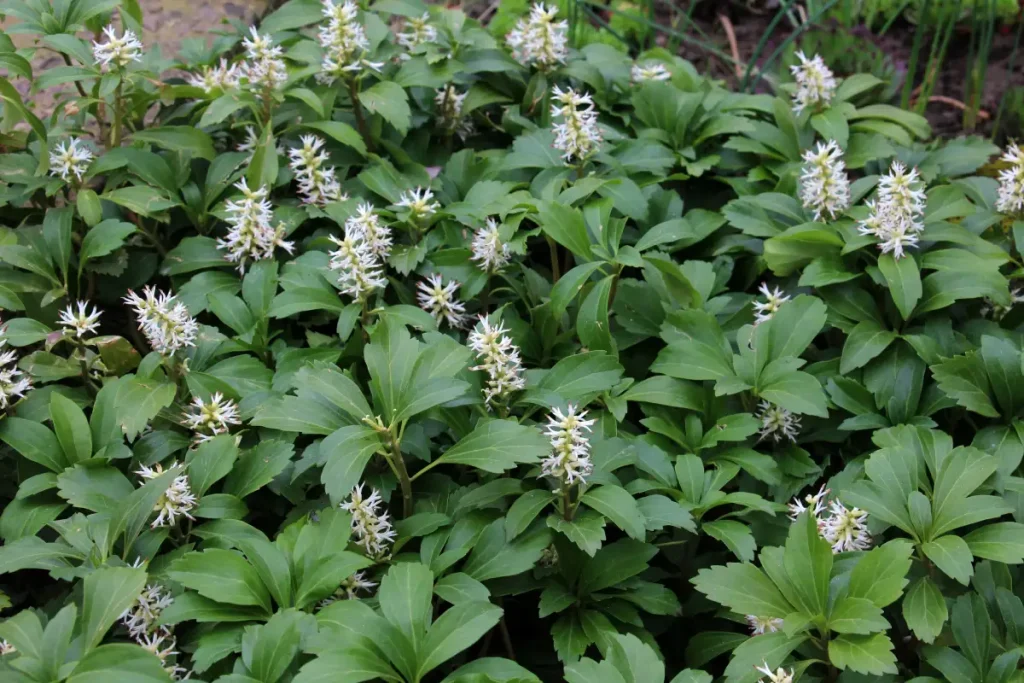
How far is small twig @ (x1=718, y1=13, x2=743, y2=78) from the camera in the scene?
3.57 meters

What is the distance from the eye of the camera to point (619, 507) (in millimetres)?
1597

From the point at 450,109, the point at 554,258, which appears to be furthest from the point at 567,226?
the point at 450,109

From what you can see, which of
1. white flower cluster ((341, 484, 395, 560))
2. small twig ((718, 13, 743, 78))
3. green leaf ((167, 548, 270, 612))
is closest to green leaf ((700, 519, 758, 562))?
white flower cluster ((341, 484, 395, 560))

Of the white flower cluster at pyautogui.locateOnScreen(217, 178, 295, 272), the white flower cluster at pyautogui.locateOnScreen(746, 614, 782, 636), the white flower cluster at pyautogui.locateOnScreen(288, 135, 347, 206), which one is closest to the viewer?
the white flower cluster at pyautogui.locateOnScreen(746, 614, 782, 636)

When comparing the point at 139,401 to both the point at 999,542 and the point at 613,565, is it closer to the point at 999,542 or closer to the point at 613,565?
the point at 613,565

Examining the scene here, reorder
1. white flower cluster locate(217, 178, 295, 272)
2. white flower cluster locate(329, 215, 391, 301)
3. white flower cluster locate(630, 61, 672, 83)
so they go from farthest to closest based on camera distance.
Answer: white flower cluster locate(630, 61, 672, 83) < white flower cluster locate(217, 178, 295, 272) < white flower cluster locate(329, 215, 391, 301)

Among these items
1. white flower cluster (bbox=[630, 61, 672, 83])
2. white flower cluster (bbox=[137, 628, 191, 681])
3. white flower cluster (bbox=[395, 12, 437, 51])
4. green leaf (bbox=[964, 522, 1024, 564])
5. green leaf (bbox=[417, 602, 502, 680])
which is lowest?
white flower cluster (bbox=[137, 628, 191, 681])

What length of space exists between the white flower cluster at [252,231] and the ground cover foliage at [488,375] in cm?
1

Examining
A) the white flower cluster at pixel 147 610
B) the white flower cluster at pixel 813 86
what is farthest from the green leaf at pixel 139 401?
the white flower cluster at pixel 813 86

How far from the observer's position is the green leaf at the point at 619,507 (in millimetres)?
1575

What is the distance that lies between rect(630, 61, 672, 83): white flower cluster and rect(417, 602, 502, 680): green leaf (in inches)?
Result: 64.9

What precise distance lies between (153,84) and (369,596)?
4.99 feet

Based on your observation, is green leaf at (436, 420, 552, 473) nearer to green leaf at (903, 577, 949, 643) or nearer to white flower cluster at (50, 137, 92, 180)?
green leaf at (903, 577, 949, 643)

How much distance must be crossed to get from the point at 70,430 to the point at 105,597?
0.45m
